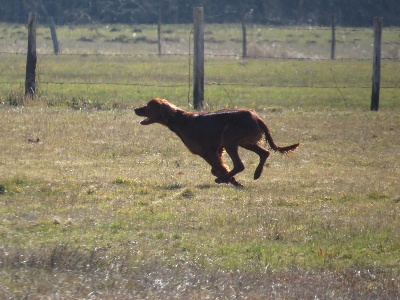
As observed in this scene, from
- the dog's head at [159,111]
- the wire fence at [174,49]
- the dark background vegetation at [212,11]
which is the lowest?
the wire fence at [174,49]

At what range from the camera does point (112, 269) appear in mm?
6121

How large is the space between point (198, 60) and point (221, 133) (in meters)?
6.83

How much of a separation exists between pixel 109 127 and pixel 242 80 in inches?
474

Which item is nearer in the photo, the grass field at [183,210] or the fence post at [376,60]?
the grass field at [183,210]

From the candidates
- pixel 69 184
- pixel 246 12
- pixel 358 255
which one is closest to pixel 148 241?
pixel 358 255

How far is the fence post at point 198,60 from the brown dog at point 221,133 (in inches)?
250

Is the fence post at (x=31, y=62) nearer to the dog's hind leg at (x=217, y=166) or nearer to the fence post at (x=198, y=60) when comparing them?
the fence post at (x=198, y=60)

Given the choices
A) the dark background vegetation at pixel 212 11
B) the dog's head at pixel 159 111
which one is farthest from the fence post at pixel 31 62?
the dark background vegetation at pixel 212 11

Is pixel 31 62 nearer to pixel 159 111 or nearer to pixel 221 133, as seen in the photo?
pixel 159 111

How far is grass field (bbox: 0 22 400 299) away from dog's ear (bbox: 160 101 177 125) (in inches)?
28.1

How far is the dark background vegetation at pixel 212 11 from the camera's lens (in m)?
46.9

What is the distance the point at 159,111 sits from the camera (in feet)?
35.9

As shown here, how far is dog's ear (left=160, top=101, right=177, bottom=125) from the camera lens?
35.3 ft

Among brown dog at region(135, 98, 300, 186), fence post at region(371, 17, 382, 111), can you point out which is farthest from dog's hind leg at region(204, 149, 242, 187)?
fence post at region(371, 17, 382, 111)
